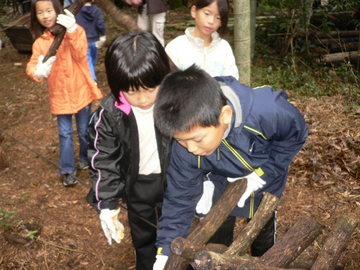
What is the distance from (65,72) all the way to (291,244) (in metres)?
3.11

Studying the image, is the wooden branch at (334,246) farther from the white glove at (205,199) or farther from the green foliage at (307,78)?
the green foliage at (307,78)

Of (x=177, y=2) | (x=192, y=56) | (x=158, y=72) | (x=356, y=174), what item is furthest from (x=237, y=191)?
(x=177, y=2)

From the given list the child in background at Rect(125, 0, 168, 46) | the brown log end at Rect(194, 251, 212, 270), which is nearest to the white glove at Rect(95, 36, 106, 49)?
the child in background at Rect(125, 0, 168, 46)

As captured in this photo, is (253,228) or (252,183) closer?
(253,228)

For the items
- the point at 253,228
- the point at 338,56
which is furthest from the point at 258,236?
the point at 338,56

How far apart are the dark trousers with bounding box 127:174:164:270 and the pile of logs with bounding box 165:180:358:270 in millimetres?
644

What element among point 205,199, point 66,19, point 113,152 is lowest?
point 205,199

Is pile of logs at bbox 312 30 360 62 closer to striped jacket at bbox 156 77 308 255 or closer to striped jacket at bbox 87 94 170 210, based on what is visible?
striped jacket at bbox 156 77 308 255

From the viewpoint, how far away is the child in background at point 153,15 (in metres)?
6.98

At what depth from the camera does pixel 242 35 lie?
418 cm

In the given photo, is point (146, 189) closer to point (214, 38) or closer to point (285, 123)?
point (285, 123)

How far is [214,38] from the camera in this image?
13.2ft

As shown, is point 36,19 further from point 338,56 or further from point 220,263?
point 338,56

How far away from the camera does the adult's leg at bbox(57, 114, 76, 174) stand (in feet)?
14.8
